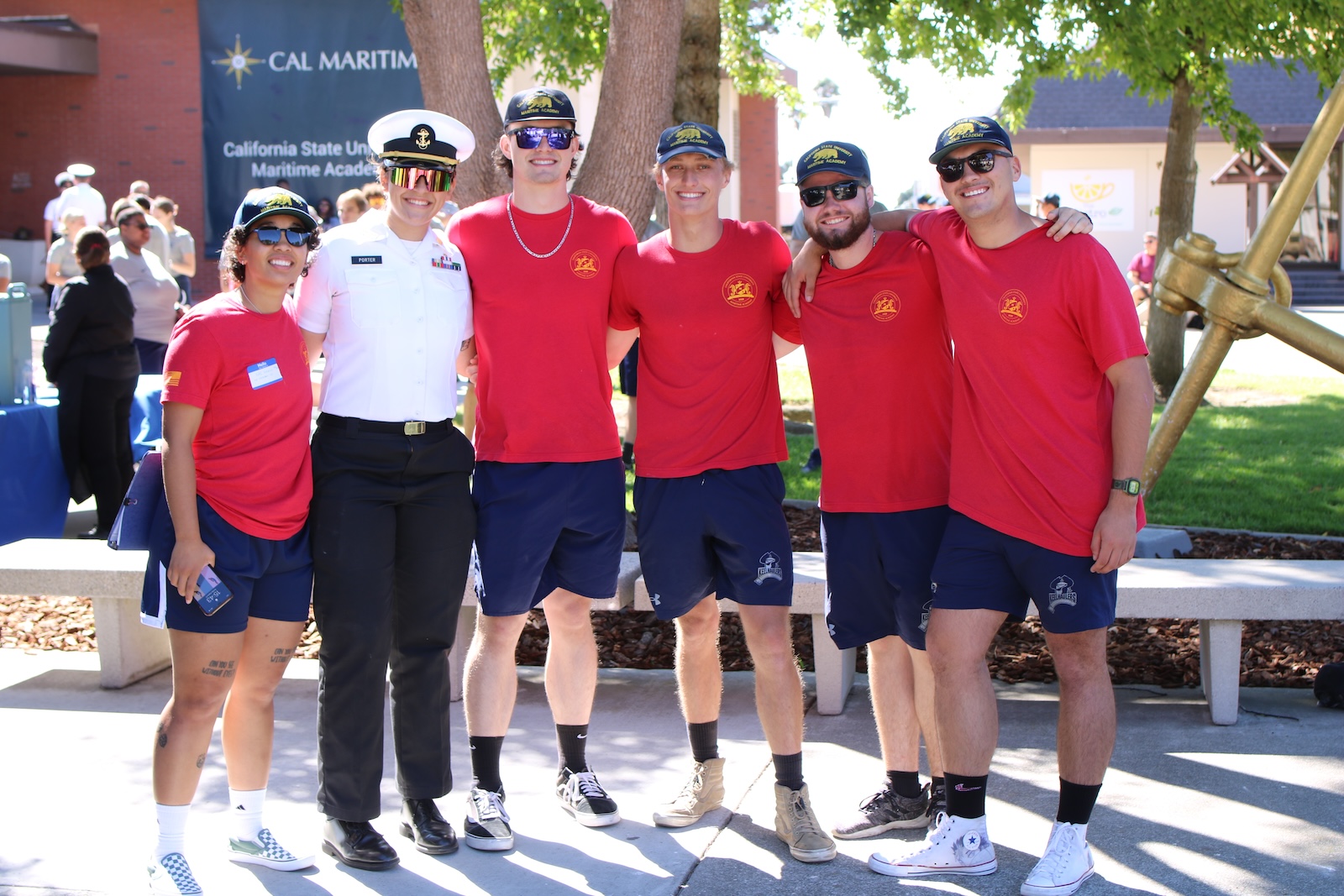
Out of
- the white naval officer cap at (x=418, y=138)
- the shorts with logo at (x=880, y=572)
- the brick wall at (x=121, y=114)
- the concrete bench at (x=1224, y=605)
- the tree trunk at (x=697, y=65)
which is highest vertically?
the brick wall at (x=121, y=114)

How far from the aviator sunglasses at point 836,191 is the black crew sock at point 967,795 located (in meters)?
1.57

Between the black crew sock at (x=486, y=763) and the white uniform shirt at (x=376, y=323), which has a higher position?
the white uniform shirt at (x=376, y=323)

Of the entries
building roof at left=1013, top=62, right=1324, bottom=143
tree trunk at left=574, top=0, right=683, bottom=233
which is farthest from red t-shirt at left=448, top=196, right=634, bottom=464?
building roof at left=1013, top=62, right=1324, bottom=143

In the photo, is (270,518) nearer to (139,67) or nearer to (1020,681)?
(1020,681)

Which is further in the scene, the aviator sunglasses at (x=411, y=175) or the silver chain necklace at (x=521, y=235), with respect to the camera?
the silver chain necklace at (x=521, y=235)

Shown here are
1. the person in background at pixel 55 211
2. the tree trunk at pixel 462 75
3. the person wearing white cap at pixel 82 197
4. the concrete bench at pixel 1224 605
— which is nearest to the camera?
the concrete bench at pixel 1224 605

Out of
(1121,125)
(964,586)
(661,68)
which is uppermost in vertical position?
(1121,125)

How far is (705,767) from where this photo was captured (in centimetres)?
393

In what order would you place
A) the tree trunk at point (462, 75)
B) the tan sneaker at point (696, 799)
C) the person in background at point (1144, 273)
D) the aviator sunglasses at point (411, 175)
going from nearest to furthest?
the aviator sunglasses at point (411, 175) < the tan sneaker at point (696, 799) < the tree trunk at point (462, 75) < the person in background at point (1144, 273)

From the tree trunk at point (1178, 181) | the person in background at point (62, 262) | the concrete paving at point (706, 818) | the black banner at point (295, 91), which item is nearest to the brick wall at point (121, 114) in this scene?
the black banner at point (295, 91)

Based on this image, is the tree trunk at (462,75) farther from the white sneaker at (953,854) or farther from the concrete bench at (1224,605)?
the white sneaker at (953,854)

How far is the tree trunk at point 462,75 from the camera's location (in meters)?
5.79

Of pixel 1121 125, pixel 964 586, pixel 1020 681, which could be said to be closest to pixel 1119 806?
pixel 964 586

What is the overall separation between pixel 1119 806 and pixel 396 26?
64.3 feet
